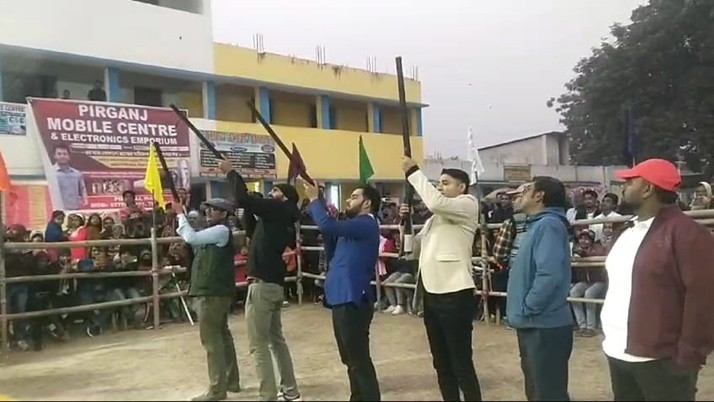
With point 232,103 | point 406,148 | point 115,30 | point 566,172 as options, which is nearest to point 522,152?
point 566,172

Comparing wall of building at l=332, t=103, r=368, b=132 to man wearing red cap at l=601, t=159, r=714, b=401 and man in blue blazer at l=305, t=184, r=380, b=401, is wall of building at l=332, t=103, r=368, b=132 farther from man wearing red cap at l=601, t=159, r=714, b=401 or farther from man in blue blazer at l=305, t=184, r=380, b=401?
man wearing red cap at l=601, t=159, r=714, b=401

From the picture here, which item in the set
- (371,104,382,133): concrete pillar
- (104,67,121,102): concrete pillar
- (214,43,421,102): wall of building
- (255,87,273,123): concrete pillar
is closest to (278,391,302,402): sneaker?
(104,67,121,102): concrete pillar

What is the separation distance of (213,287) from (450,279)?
5.22 feet

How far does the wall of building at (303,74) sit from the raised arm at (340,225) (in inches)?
490

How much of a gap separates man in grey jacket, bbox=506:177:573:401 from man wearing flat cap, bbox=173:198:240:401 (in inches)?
79.9

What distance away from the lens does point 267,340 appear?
5.09 metres

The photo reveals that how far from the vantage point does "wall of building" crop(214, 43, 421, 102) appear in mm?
16938

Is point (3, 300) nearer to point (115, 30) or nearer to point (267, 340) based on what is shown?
point (267, 340)

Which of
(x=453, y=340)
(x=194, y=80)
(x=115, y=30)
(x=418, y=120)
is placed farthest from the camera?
(x=418, y=120)

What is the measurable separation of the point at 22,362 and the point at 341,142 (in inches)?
489

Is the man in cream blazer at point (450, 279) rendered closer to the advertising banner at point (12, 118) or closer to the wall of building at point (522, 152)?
the advertising banner at point (12, 118)

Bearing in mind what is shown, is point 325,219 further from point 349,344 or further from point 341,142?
point 341,142

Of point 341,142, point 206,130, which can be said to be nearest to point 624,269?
point 206,130

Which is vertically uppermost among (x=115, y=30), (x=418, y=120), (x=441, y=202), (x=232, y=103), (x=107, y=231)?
(x=115, y=30)
